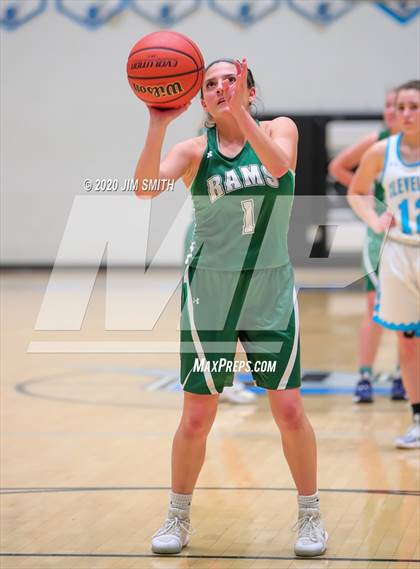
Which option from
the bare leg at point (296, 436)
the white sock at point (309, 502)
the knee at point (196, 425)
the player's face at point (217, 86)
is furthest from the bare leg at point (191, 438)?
the player's face at point (217, 86)

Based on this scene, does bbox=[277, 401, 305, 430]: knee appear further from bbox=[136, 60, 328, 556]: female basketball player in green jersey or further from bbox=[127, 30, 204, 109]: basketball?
bbox=[127, 30, 204, 109]: basketball

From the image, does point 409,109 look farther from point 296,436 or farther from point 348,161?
point 296,436

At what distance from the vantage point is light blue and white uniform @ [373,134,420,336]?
19.8 feet

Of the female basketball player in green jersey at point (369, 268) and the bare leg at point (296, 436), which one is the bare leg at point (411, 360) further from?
the bare leg at point (296, 436)

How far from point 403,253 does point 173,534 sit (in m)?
2.39

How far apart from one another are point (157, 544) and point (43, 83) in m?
11.8

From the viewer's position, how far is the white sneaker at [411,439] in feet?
19.9

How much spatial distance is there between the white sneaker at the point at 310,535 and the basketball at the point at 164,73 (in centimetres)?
162

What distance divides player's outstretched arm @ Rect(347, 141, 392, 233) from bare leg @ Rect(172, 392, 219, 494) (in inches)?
79.8

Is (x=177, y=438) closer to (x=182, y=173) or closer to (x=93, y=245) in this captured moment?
(x=182, y=173)

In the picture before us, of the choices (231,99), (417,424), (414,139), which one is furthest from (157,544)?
(414,139)

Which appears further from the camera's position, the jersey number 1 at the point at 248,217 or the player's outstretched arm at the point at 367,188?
the player's outstretched arm at the point at 367,188

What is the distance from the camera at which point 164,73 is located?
3961 millimetres
